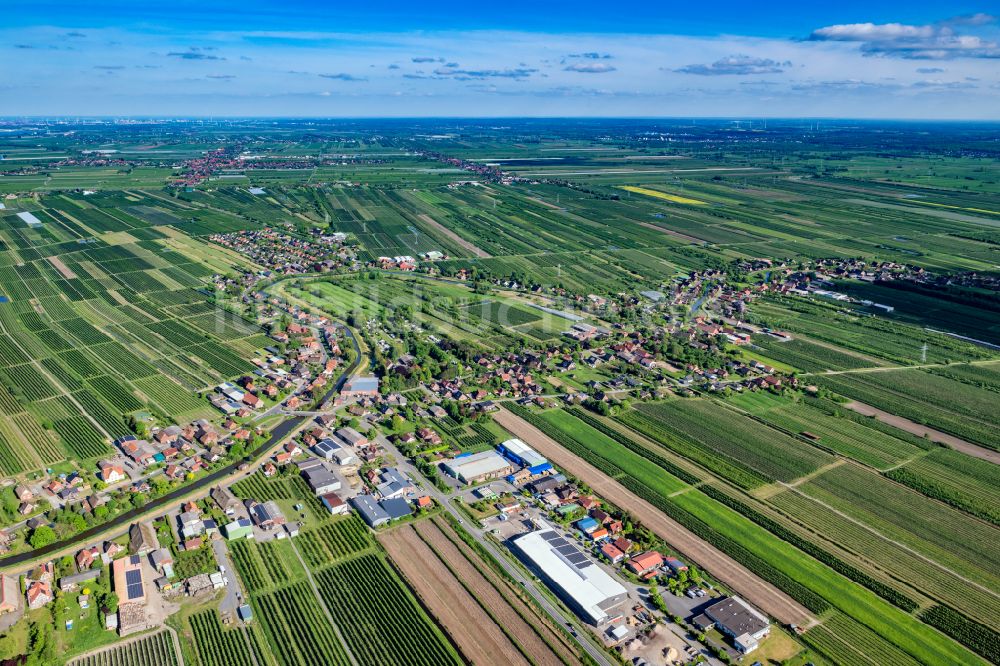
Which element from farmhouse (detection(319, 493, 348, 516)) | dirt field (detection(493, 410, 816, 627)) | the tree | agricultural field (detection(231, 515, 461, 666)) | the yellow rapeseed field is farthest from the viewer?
the yellow rapeseed field

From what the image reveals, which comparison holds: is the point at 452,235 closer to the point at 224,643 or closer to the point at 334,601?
the point at 334,601

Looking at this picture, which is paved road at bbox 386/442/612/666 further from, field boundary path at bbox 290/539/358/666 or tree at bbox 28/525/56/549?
tree at bbox 28/525/56/549

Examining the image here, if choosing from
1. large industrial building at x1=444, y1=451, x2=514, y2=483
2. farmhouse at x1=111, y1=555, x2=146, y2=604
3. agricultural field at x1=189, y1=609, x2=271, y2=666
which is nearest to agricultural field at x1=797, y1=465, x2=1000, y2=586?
large industrial building at x1=444, y1=451, x2=514, y2=483

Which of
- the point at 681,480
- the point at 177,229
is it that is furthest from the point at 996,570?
the point at 177,229

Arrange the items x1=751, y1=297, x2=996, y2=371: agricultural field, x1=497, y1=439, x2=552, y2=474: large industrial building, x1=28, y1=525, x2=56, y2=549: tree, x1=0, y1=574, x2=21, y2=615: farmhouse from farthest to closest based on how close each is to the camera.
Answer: x1=751, y1=297, x2=996, y2=371: agricultural field
x1=497, y1=439, x2=552, y2=474: large industrial building
x1=28, y1=525, x2=56, y2=549: tree
x1=0, y1=574, x2=21, y2=615: farmhouse

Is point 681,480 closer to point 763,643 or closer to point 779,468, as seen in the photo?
point 779,468

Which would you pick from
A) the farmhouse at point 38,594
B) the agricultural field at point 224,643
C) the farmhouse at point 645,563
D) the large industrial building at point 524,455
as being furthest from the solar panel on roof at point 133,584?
the farmhouse at point 645,563
